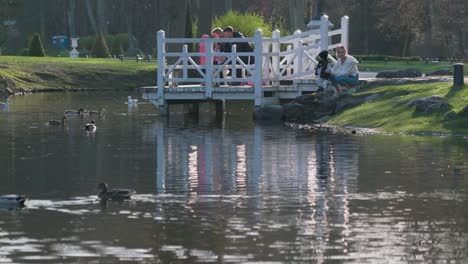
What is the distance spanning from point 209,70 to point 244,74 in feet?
5.03

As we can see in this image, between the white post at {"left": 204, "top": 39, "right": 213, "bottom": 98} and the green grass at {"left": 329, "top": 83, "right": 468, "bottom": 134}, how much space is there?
4358 millimetres

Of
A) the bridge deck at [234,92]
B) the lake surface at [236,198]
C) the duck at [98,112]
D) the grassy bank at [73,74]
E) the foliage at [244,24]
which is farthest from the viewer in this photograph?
the grassy bank at [73,74]

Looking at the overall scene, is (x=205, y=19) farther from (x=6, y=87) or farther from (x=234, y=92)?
(x=234, y=92)

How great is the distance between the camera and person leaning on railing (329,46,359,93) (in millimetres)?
39719

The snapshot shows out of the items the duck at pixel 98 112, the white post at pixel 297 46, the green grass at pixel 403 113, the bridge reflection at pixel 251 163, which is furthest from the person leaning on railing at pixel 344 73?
the duck at pixel 98 112

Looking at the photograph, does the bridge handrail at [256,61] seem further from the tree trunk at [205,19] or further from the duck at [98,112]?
the tree trunk at [205,19]

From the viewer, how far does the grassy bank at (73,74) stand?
64.1 m

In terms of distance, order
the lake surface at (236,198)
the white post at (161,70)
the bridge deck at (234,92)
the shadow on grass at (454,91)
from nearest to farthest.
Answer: the lake surface at (236,198), the shadow on grass at (454,91), the bridge deck at (234,92), the white post at (161,70)

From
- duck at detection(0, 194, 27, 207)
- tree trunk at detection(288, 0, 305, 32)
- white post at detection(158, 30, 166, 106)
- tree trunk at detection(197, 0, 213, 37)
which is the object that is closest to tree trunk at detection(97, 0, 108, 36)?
tree trunk at detection(288, 0, 305, 32)

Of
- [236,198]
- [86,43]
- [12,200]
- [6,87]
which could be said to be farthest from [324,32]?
[86,43]

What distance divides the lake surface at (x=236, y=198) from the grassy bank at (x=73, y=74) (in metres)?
29.2

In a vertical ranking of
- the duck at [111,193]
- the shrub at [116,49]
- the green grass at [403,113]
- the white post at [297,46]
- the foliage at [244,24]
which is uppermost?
the foliage at [244,24]

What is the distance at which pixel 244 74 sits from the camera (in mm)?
41844

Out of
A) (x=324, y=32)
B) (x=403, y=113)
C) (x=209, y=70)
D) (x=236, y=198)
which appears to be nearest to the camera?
(x=236, y=198)
